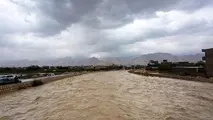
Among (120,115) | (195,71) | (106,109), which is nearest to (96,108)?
(106,109)

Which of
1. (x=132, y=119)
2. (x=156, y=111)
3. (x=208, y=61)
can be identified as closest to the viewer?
(x=132, y=119)

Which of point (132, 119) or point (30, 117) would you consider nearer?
point (132, 119)

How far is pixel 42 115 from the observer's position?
26.6m

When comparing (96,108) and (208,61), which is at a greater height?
(208,61)

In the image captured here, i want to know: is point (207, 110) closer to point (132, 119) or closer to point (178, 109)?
point (178, 109)

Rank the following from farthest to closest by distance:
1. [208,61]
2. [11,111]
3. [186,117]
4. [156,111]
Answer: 1. [208,61]
2. [11,111]
3. [156,111]
4. [186,117]

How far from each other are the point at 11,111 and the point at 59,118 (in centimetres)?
991

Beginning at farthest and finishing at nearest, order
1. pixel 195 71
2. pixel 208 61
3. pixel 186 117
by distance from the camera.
Answer: pixel 195 71 → pixel 208 61 → pixel 186 117

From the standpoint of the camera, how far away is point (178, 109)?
96.1 ft

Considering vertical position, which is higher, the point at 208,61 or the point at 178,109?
the point at 208,61

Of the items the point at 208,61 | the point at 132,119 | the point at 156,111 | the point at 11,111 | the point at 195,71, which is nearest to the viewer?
the point at 132,119

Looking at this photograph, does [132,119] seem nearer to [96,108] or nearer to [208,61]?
[96,108]

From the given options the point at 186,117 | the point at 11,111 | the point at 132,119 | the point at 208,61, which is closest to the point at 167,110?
the point at 186,117

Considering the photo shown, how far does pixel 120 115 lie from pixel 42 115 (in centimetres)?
772
